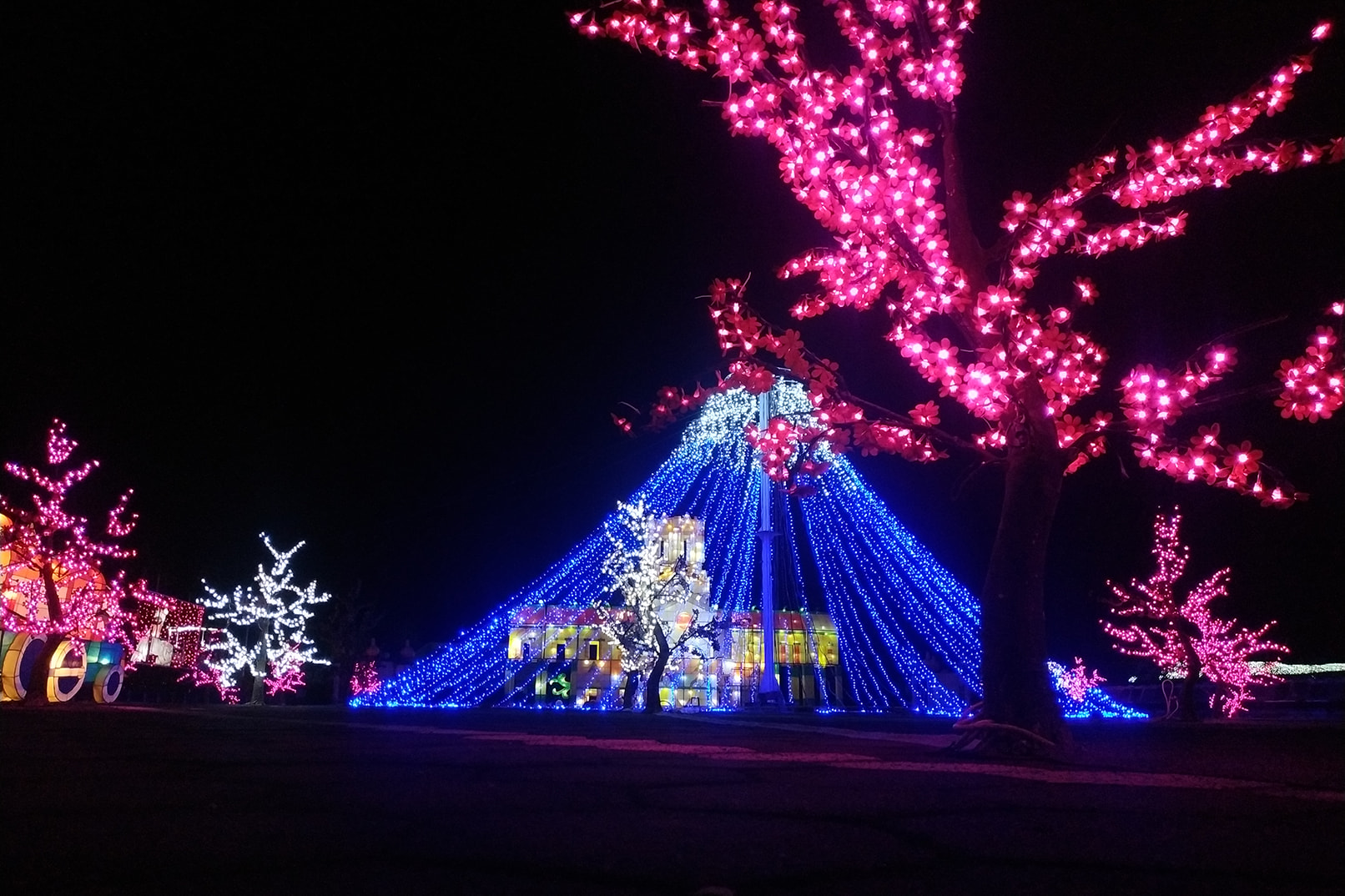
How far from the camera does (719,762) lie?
3.62m

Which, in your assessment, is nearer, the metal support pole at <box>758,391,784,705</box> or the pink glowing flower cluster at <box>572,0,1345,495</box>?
the pink glowing flower cluster at <box>572,0,1345,495</box>

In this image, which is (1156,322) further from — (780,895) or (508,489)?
(508,489)

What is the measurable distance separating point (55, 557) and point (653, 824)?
20.2 m

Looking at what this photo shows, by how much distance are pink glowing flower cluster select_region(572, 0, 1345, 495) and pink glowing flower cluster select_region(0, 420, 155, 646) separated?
17389 millimetres

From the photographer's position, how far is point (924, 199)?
493 cm

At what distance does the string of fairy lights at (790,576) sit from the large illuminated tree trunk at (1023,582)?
12716 millimetres

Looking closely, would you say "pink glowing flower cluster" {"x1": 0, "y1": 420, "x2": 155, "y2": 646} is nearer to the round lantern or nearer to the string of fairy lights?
the round lantern

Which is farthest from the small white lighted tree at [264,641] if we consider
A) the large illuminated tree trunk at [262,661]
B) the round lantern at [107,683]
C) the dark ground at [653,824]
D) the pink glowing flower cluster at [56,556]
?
the dark ground at [653,824]

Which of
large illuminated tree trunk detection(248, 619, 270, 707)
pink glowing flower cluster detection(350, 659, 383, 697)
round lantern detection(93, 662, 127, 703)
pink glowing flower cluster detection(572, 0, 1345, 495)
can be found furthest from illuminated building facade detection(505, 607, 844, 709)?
pink glowing flower cluster detection(572, 0, 1345, 495)

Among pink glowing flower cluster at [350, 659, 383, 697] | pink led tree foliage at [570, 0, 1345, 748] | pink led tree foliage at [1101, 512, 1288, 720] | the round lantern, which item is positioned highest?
pink led tree foliage at [570, 0, 1345, 748]

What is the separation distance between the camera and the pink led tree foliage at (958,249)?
16.0 ft

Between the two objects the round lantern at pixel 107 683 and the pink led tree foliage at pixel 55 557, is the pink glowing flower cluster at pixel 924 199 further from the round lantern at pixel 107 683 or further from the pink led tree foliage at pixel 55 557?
the round lantern at pixel 107 683

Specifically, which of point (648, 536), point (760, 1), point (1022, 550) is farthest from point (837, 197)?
point (648, 536)

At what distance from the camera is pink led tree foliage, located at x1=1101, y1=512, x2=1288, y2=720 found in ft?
64.0
